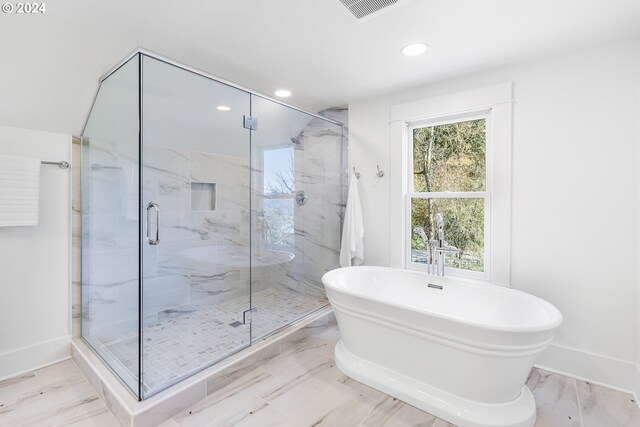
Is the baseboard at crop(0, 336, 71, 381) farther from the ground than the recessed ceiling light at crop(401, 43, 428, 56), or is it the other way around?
the recessed ceiling light at crop(401, 43, 428, 56)

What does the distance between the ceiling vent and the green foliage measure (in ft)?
4.64

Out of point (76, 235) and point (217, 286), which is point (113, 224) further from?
point (217, 286)

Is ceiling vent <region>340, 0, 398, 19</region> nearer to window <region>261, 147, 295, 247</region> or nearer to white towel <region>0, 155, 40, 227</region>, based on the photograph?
window <region>261, 147, 295, 247</region>

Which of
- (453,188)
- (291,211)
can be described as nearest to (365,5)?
(453,188)

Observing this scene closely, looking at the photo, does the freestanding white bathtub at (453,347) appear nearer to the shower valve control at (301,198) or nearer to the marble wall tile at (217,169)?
the shower valve control at (301,198)

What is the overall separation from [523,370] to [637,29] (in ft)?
6.80

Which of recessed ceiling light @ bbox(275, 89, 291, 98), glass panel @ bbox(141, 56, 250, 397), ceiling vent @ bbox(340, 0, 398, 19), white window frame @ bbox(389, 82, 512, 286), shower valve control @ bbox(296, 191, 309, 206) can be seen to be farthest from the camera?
shower valve control @ bbox(296, 191, 309, 206)

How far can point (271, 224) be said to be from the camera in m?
2.84

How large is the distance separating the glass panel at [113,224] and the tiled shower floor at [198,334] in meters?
0.06

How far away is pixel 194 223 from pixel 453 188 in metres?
2.29

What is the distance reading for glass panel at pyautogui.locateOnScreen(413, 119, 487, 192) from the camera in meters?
2.61

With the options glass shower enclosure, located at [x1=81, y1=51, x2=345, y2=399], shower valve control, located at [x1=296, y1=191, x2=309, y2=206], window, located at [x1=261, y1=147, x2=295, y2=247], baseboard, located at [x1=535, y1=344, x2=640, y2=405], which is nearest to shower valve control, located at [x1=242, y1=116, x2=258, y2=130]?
glass shower enclosure, located at [x1=81, y1=51, x2=345, y2=399]

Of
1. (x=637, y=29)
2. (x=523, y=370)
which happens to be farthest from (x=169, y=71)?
(x=637, y=29)

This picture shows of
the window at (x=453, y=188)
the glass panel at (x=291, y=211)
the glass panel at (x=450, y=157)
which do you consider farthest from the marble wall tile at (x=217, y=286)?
the glass panel at (x=450, y=157)
